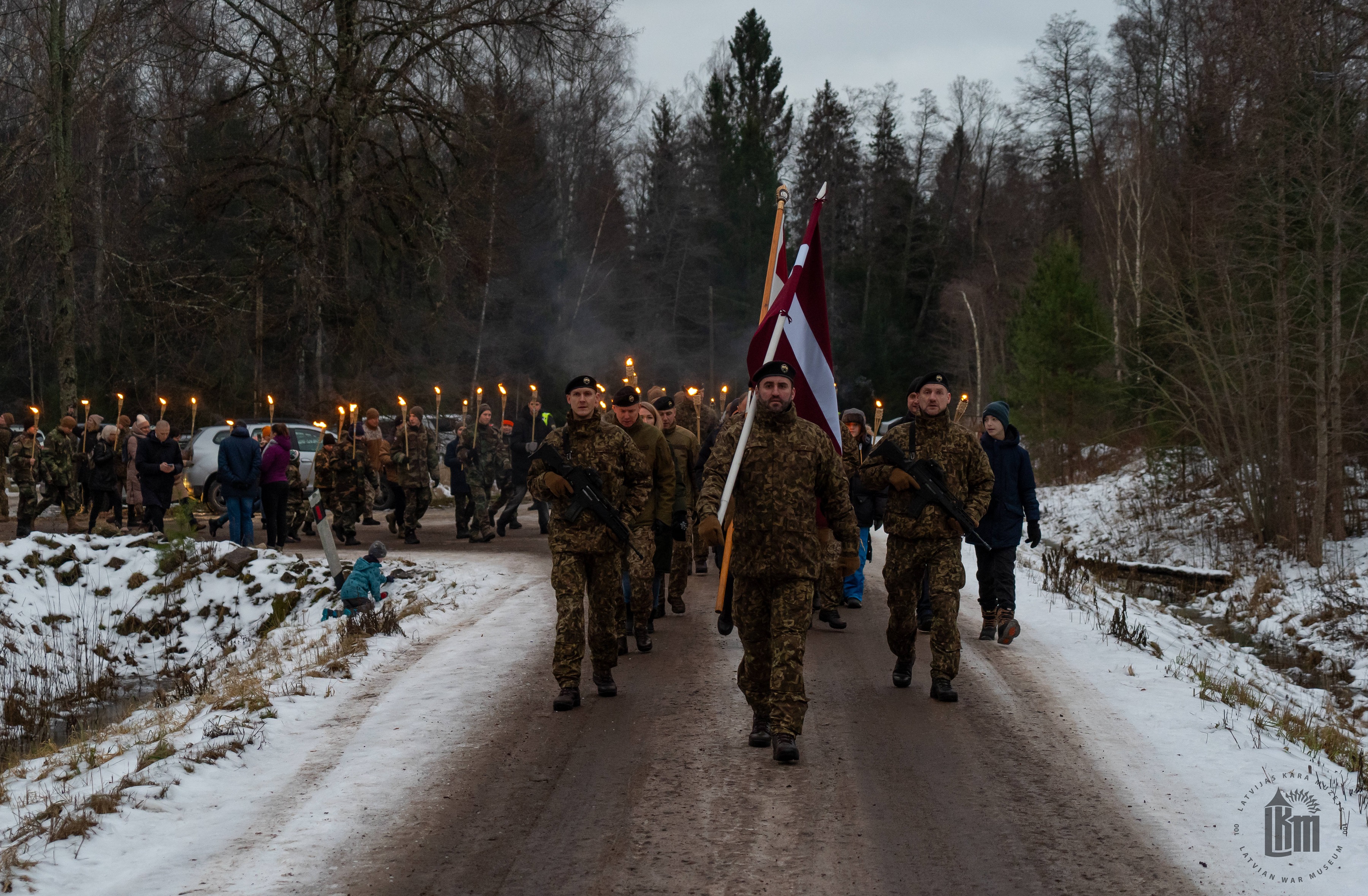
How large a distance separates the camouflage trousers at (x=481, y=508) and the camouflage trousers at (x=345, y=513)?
5.37ft

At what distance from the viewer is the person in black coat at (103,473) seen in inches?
713

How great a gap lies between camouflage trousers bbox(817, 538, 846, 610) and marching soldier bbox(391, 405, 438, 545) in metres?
7.99

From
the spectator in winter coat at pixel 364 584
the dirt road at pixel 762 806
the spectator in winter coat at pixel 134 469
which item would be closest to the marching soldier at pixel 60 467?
the spectator in winter coat at pixel 134 469

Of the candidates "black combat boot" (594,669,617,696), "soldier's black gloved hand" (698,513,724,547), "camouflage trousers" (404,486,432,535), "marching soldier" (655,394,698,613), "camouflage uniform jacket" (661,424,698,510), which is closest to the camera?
"soldier's black gloved hand" (698,513,724,547)

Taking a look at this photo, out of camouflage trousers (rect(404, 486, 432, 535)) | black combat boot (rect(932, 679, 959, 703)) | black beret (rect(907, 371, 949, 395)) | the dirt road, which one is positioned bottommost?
the dirt road

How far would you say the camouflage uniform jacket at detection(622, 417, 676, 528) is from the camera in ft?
29.9

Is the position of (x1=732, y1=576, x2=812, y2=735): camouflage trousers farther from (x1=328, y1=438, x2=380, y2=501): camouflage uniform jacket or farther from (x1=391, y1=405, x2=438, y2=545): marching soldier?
(x1=328, y1=438, x2=380, y2=501): camouflage uniform jacket

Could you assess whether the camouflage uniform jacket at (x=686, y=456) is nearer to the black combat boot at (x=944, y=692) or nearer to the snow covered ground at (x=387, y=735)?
the snow covered ground at (x=387, y=735)

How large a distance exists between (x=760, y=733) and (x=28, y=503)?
15.1 metres

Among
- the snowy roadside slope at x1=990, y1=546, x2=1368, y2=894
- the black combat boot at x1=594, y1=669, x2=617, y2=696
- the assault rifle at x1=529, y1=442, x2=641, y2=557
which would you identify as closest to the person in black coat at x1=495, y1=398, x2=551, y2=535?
the snowy roadside slope at x1=990, y1=546, x2=1368, y2=894

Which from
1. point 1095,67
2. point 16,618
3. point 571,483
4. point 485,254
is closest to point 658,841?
point 571,483

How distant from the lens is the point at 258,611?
14344mm

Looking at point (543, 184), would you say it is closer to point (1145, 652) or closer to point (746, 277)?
point (746, 277)

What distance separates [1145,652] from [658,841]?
6.19 metres
